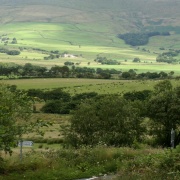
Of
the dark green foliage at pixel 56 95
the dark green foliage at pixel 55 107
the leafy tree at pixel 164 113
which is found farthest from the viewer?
the dark green foliage at pixel 56 95

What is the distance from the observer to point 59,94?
10406 cm

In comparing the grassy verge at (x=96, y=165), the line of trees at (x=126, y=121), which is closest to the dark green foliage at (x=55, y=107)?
the line of trees at (x=126, y=121)

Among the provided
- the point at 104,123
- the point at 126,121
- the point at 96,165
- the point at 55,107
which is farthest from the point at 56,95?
the point at 96,165

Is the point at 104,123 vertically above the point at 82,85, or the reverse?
the point at 104,123

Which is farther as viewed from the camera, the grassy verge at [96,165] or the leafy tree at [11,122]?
the grassy verge at [96,165]

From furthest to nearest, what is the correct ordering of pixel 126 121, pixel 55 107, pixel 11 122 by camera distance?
pixel 55 107, pixel 126 121, pixel 11 122

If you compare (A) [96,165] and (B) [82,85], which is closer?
(A) [96,165]

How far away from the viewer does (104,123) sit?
3834cm

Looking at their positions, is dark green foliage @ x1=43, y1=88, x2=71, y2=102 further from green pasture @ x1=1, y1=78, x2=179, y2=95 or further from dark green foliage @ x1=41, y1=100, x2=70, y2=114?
dark green foliage @ x1=41, y1=100, x2=70, y2=114

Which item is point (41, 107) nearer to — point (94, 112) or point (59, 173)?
point (94, 112)

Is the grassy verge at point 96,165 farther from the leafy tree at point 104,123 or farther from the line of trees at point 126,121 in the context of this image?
the line of trees at point 126,121

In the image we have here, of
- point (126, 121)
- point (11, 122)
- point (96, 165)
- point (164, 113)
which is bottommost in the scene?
point (126, 121)

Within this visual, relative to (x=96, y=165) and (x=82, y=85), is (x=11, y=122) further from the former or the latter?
(x=82, y=85)

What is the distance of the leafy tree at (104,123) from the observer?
119 ft
